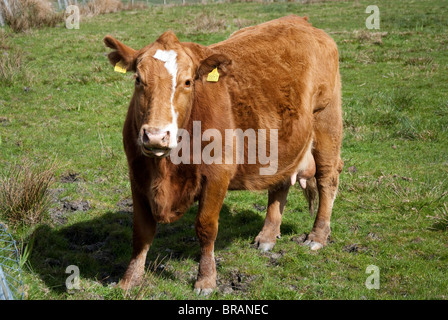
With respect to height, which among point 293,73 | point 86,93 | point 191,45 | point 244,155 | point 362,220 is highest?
point 191,45

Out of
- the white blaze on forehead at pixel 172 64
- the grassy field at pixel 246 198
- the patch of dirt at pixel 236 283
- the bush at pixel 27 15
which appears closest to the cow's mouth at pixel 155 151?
the white blaze on forehead at pixel 172 64

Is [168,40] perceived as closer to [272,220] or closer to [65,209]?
[272,220]

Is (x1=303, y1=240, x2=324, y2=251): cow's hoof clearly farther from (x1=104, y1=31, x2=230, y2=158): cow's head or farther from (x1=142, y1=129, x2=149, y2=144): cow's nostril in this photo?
(x1=142, y1=129, x2=149, y2=144): cow's nostril

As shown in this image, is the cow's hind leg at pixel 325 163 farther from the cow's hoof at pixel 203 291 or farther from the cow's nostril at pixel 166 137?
the cow's nostril at pixel 166 137

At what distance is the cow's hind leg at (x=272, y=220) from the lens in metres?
5.82

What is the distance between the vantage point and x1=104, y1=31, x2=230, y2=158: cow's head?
12.3 ft

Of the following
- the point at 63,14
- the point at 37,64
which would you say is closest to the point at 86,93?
the point at 37,64

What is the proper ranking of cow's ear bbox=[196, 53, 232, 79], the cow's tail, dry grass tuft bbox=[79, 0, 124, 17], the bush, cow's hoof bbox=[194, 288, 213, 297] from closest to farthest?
cow's ear bbox=[196, 53, 232, 79]
cow's hoof bbox=[194, 288, 213, 297]
the cow's tail
the bush
dry grass tuft bbox=[79, 0, 124, 17]

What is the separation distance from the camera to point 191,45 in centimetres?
462

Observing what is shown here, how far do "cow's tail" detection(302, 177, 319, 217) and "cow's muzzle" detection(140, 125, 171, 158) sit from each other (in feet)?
10.00

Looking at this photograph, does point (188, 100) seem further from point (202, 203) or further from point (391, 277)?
point (391, 277)

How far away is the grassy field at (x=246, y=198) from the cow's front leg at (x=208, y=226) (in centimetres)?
18

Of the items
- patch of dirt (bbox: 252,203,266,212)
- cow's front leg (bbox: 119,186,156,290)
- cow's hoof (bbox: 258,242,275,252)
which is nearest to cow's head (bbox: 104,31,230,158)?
cow's front leg (bbox: 119,186,156,290)
